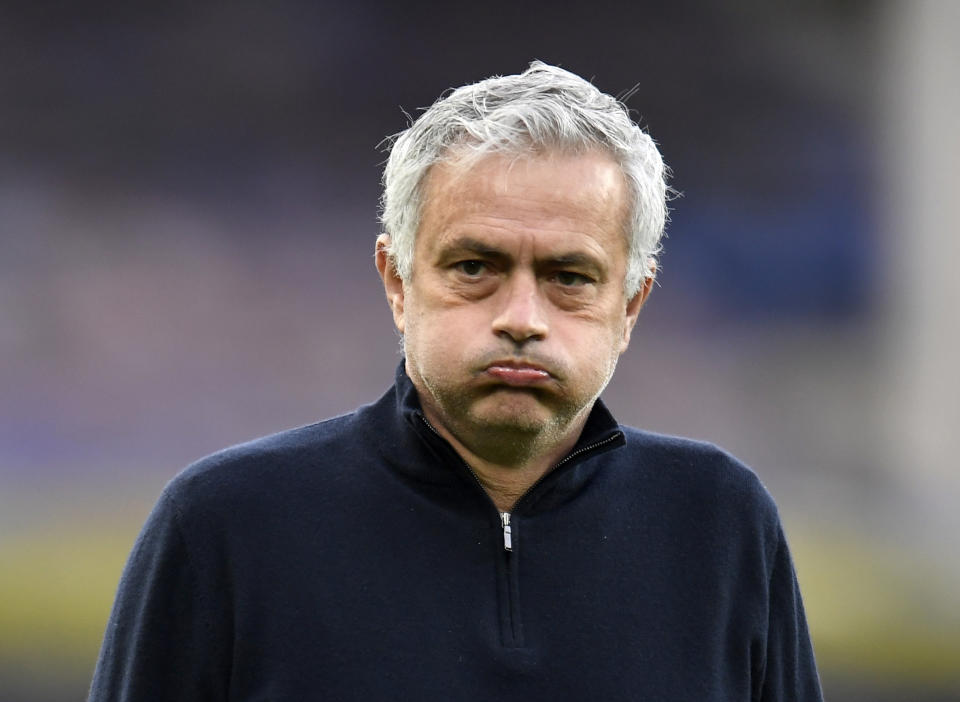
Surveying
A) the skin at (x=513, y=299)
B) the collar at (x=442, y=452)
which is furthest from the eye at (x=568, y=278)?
the collar at (x=442, y=452)

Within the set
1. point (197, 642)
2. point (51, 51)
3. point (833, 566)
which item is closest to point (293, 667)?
point (197, 642)

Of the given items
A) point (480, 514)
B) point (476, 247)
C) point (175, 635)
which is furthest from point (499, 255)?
point (175, 635)

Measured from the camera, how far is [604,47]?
7.03 meters

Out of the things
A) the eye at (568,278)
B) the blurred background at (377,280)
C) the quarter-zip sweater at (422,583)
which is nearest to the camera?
the quarter-zip sweater at (422,583)

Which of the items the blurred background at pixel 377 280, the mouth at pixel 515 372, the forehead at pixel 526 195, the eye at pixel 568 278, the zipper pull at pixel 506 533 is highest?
the blurred background at pixel 377 280

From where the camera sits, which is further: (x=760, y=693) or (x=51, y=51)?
(x=51, y=51)

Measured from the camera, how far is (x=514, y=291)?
1962mm

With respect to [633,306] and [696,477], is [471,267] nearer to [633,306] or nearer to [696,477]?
[633,306]

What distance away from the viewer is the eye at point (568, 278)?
200cm

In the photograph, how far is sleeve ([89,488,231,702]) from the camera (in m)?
1.89

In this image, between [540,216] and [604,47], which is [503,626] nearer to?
[540,216]

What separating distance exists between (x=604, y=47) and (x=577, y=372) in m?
5.31

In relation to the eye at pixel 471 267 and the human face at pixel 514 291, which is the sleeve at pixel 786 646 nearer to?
the human face at pixel 514 291

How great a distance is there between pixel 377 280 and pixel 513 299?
514 cm
